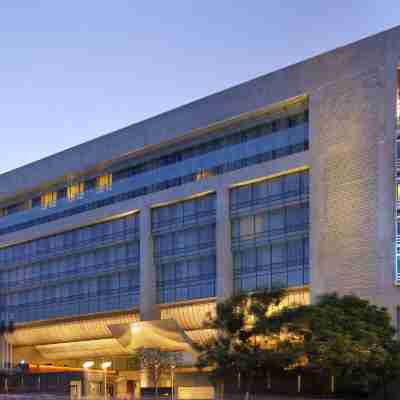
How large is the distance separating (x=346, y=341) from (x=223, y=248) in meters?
20.2

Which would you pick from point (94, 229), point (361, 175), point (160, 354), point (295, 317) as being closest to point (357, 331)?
point (295, 317)

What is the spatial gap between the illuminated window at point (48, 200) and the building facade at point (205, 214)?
0.22 m

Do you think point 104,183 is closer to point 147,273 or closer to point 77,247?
point 77,247

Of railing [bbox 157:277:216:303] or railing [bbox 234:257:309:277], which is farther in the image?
railing [bbox 157:277:216:303]

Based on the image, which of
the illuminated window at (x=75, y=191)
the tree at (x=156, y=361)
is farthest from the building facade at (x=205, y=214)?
the tree at (x=156, y=361)

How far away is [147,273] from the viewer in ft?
255

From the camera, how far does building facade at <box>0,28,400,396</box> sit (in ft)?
200

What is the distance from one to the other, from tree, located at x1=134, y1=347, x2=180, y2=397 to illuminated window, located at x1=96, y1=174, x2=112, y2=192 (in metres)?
17.7

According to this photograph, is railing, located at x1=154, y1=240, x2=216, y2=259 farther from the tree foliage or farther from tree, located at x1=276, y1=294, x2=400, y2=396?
tree, located at x1=276, y1=294, x2=400, y2=396

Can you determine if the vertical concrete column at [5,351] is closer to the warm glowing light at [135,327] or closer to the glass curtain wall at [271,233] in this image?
the warm glowing light at [135,327]

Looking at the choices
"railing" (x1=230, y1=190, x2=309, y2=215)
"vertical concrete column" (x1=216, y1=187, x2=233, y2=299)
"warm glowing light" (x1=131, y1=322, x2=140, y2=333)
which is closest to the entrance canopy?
"warm glowing light" (x1=131, y1=322, x2=140, y2=333)

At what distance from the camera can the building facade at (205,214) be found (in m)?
60.9

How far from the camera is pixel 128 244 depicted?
3204 inches

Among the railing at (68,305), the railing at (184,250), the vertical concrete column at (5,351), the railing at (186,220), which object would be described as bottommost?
the vertical concrete column at (5,351)
